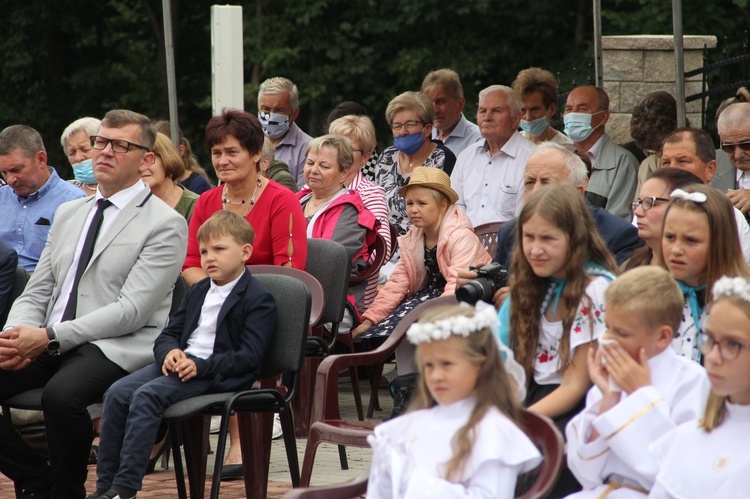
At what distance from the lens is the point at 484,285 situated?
167 inches

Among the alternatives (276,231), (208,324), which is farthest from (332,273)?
(208,324)

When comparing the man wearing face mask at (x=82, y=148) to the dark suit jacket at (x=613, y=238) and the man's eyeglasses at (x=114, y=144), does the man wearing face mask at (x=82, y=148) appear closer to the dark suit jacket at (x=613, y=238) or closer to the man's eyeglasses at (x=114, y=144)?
the man's eyeglasses at (x=114, y=144)

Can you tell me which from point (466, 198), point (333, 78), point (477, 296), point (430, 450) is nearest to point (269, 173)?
point (466, 198)

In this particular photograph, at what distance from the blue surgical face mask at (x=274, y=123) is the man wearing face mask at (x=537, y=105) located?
1688mm

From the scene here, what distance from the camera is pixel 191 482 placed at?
504cm

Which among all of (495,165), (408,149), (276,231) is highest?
(408,149)

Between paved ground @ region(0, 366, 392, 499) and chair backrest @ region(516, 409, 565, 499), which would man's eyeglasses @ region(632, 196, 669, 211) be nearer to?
chair backrest @ region(516, 409, 565, 499)

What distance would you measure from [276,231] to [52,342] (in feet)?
4.46

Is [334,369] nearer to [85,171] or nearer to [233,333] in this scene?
[233,333]

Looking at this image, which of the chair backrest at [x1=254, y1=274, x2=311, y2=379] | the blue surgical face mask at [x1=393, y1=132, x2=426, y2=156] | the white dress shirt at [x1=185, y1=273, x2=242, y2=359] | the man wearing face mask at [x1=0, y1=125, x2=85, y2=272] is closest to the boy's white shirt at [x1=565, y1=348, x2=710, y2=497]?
the chair backrest at [x1=254, y1=274, x2=311, y2=379]

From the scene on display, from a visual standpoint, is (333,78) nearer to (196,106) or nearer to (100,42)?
(196,106)

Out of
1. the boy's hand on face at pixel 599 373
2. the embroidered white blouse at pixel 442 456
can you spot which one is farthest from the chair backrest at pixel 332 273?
the boy's hand on face at pixel 599 373

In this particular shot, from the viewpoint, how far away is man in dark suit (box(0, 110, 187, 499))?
5.15 meters

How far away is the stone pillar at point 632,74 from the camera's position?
10586 mm
